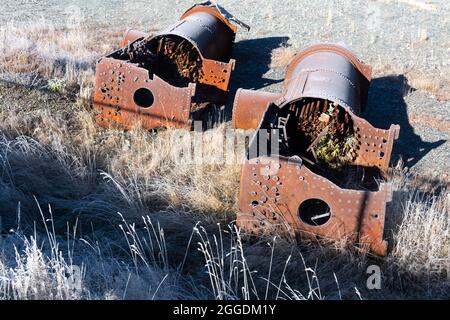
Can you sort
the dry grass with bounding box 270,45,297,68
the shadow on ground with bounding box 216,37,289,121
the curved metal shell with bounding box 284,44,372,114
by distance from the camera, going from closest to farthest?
the curved metal shell with bounding box 284,44,372,114
the shadow on ground with bounding box 216,37,289,121
the dry grass with bounding box 270,45,297,68

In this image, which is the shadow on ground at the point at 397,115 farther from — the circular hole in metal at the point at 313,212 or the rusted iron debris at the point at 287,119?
the circular hole in metal at the point at 313,212

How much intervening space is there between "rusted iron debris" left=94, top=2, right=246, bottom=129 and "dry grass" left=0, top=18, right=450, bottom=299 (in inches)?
9.5

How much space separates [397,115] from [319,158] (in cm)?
207

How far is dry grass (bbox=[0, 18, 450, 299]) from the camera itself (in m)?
3.43

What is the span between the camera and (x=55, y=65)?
7535 millimetres

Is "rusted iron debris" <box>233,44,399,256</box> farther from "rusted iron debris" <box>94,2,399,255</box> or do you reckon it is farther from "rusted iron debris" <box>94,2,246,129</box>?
"rusted iron debris" <box>94,2,246,129</box>

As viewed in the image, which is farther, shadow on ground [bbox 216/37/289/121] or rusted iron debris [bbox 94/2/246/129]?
shadow on ground [bbox 216/37/289/121]

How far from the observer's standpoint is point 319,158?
5.45m

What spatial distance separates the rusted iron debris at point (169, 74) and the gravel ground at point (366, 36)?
910mm

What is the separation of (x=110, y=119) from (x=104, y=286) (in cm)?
Answer: 317

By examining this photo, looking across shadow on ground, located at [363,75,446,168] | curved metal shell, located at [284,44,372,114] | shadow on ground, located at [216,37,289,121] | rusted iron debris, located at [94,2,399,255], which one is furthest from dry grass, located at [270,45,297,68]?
curved metal shell, located at [284,44,372,114]

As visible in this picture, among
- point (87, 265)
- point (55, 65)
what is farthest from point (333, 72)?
point (55, 65)

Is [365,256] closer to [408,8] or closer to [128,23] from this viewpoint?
[128,23]

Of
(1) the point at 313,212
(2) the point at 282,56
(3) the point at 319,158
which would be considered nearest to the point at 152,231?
(1) the point at 313,212
